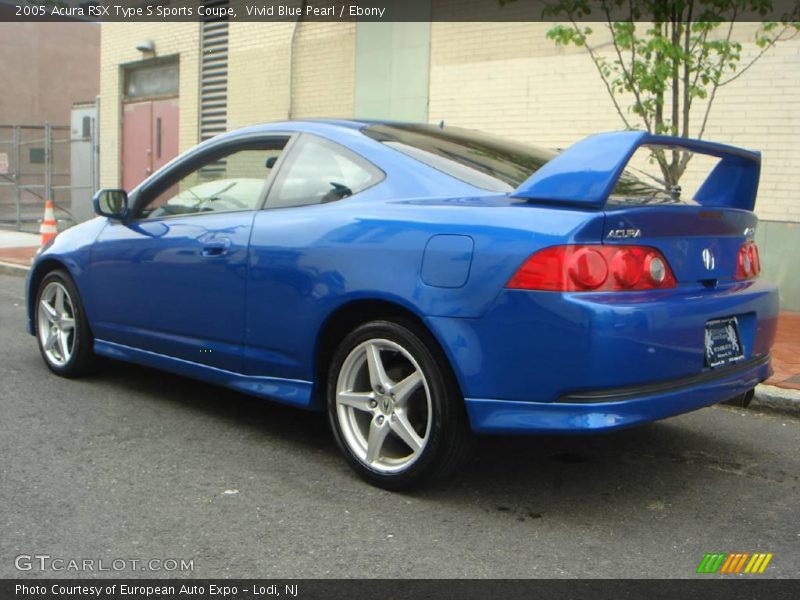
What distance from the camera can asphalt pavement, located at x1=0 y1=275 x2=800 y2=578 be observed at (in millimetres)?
3195

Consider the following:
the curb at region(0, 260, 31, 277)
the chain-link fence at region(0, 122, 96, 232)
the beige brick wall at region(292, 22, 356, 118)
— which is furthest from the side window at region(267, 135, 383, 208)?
the chain-link fence at region(0, 122, 96, 232)

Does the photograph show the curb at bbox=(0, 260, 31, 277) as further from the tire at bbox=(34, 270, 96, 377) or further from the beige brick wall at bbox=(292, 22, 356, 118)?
the tire at bbox=(34, 270, 96, 377)

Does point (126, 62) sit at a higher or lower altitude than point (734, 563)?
higher

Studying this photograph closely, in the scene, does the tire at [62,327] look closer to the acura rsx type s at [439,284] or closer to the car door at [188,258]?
the car door at [188,258]

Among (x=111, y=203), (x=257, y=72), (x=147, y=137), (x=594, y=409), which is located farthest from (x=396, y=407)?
(x=147, y=137)

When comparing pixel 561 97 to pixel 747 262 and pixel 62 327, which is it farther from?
pixel 747 262

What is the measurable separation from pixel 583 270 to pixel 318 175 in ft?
4.98

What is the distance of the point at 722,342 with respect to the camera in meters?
3.75

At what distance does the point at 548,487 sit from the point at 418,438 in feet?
2.15

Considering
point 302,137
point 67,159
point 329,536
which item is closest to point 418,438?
point 329,536

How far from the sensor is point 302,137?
A: 14.8 feet

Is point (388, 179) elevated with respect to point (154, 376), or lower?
elevated
